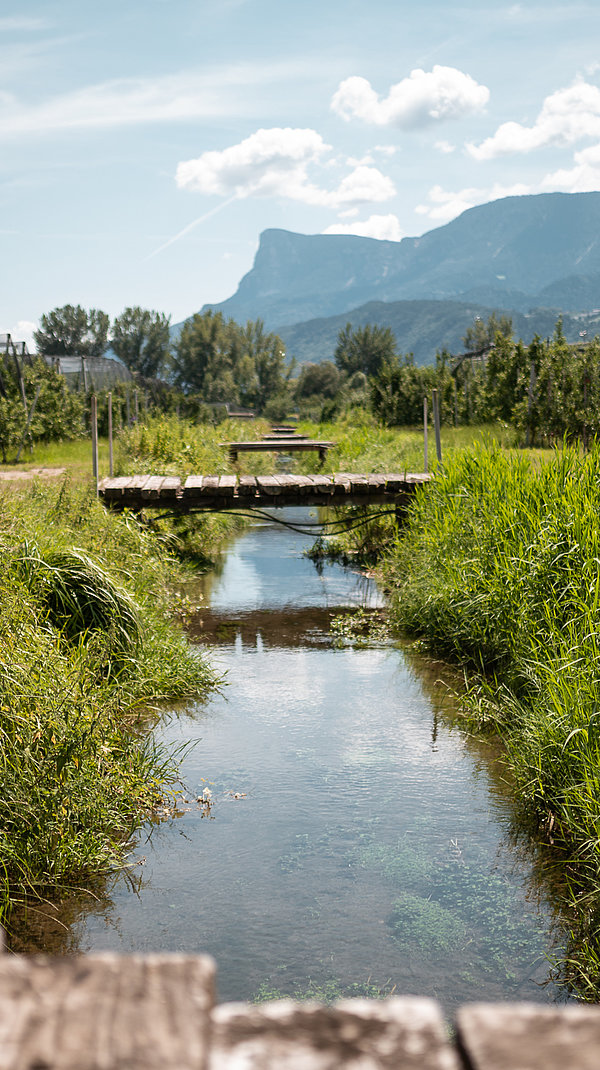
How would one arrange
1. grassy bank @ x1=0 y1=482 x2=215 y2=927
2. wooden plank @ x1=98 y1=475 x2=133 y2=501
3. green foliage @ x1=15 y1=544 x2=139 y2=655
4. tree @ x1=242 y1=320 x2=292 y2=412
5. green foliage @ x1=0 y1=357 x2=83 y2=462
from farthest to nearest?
tree @ x1=242 y1=320 x2=292 y2=412, green foliage @ x1=0 y1=357 x2=83 y2=462, wooden plank @ x1=98 y1=475 x2=133 y2=501, green foliage @ x1=15 y1=544 x2=139 y2=655, grassy bank @ x1=0 y1=482 x2=215 y2=927

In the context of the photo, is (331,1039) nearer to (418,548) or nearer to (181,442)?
(418,548)

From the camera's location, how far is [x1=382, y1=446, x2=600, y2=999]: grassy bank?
403 cm

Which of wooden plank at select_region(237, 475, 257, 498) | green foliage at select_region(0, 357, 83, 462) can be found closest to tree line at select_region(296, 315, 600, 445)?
wooden plank at select_region(237, 475, 257, 498)

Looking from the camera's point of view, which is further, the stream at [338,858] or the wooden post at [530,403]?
the wooden post at [530,403]

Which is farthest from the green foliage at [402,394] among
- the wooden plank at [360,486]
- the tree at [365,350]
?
the tree at [365,350]

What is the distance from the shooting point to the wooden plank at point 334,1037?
61 centimetres

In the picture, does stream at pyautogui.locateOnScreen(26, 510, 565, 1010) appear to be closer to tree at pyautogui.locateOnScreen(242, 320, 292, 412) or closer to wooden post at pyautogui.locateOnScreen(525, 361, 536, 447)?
wooden post at pyautogui.locateOnScreen(525, 361, 536, 447)

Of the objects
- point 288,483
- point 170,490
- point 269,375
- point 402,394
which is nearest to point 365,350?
point 269,375

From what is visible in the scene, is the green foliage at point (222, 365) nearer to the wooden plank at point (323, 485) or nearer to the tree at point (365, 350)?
the tree at point (365, 350)

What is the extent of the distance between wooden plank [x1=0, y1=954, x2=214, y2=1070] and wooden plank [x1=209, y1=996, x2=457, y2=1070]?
0.09 ft

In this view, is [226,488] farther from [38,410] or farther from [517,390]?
[38,410]

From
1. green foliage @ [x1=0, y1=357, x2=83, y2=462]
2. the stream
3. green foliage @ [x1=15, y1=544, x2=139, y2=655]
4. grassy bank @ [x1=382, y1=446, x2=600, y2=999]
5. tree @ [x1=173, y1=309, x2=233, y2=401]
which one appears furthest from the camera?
tree @ [x1=173, y1=309, x2=233, y2=401]

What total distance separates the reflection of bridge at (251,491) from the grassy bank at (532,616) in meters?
1.06

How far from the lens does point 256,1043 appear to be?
634mm
